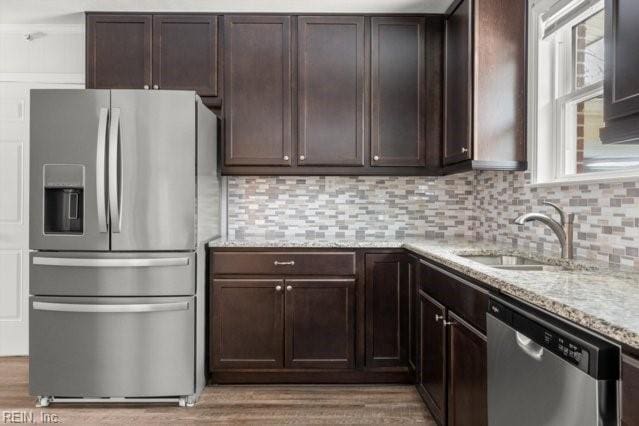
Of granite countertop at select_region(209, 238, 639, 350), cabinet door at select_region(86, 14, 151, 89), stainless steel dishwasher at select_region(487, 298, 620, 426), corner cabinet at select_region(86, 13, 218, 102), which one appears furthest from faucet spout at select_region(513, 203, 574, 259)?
cabinet door at select_region(86, 14, 151, 89)

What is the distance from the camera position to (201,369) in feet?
9.64

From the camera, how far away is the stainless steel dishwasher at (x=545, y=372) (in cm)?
105

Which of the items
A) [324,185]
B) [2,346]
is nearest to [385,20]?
[324,185]

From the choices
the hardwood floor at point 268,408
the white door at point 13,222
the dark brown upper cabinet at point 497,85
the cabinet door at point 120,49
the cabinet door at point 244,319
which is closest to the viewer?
the hardwood floor at point 268,408

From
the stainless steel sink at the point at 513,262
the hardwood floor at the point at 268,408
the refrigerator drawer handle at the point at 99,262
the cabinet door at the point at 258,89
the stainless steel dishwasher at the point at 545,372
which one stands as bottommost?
the hardwood floor at the point at 268,408

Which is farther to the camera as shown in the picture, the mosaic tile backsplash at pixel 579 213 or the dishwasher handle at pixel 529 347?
the mosaic tile backsplash at pixel 579 213

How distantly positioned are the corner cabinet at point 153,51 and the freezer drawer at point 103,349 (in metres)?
1.45

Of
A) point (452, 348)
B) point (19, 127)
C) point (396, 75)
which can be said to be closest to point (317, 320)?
point (452, 348)

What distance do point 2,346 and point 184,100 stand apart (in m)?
2.41

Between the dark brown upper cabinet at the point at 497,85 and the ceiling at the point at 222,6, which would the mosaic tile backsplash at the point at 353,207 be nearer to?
the dark brown upper cabinet at the point at 497,85

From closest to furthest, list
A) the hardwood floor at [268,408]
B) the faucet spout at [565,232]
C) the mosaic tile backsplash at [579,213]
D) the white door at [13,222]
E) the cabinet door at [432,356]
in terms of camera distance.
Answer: the mosaic tile backsplash at [579,213]
the faucet spout at [565,232]
the cabinet door at [432,356]
the hardwood floor at [268,408]
the white door at [13,222]

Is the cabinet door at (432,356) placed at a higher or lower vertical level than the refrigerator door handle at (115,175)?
lower

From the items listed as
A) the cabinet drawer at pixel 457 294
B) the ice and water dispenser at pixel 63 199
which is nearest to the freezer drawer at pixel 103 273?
the ice and water dispenser at pixel 63 199

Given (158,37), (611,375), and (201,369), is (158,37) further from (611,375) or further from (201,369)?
(611,375)
